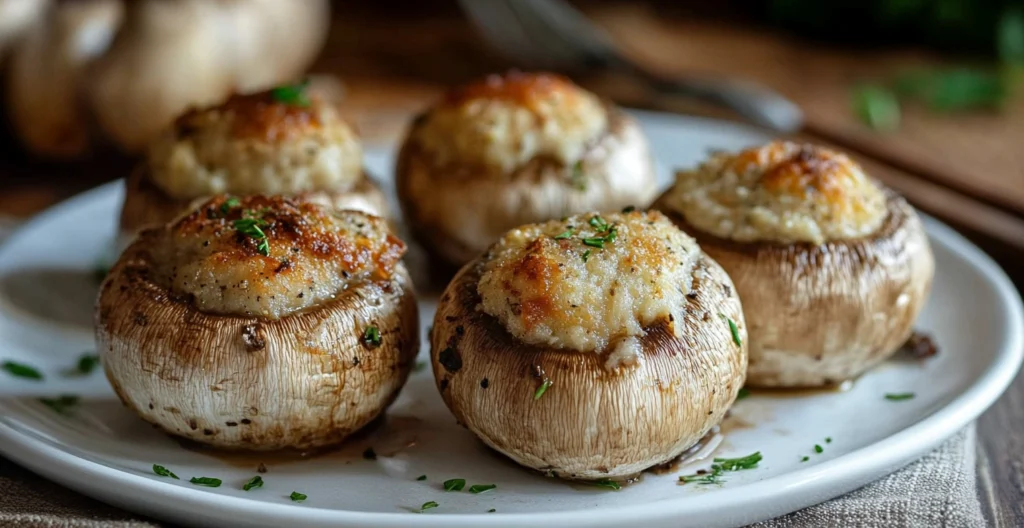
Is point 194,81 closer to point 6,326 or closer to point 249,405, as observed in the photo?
point 6,326

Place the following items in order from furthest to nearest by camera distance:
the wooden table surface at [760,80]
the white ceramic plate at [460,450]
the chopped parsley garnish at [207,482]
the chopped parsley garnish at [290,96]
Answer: the wooden table surface at [760,80]
the chopped parsley garnish at [290,96]
the chopped parsley garnish at [207,482]
the white ceramic plate at [460,450]

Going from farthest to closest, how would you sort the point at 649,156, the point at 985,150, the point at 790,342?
the point at 985,150
the point at 649,156
the point at 790,342

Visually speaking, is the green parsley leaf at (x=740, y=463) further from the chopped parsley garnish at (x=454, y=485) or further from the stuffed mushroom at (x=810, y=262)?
the chopped parsley garnish at (x=454, y=485)

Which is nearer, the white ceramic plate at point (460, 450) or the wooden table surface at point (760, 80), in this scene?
the white ceramic plate at point (460, 450)

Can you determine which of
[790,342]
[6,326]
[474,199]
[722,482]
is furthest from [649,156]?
[6,326]

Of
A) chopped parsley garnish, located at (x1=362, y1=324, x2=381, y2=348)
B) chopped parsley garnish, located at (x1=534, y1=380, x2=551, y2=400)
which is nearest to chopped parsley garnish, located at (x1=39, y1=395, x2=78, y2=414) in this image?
chopped parsley garnish, located at (x1=362, y1=324, x2=381, y2=348)

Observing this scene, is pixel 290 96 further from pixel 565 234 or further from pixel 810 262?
pixel 810 262

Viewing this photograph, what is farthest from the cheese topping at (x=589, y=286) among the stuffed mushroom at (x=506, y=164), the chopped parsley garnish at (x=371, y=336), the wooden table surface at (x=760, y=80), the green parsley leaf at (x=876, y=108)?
the green parsley leaf at (x=876, y=108)
